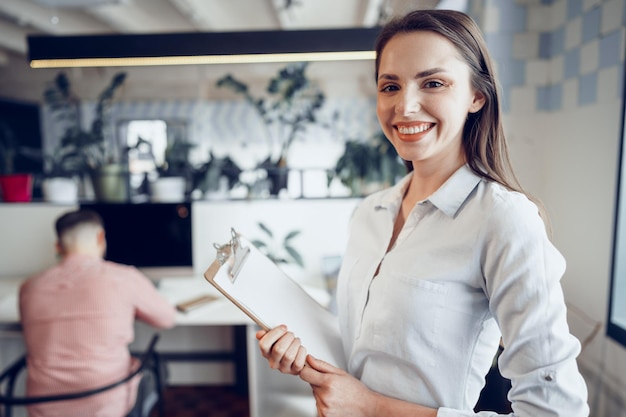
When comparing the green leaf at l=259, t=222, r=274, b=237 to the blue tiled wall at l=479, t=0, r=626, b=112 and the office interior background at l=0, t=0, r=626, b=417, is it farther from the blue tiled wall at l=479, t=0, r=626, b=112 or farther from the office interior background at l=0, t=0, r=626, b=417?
the blue tiled wall at l=479, t=0, r=626, b=112

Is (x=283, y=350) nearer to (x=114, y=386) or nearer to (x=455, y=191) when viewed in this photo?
(x=455, y=191)

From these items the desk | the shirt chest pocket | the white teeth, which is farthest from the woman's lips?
the desk

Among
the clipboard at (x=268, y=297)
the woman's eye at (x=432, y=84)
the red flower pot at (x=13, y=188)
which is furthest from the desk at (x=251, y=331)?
the woman's eye at (x=432, y=84)

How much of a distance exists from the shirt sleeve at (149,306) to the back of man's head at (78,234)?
0.72 ft

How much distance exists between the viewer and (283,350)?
78 cm

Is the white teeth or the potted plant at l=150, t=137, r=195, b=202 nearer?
the white teeth

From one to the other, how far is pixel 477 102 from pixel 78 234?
1.61 metres

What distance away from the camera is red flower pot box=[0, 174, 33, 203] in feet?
8.54

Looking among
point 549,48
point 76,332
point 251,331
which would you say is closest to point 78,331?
point 76,332

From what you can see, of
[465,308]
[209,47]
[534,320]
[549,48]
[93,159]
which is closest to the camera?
A: [534,320]

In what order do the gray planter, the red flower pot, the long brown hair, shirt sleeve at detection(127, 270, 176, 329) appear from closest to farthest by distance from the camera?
the long brown hair
shirt sleeve at detection(127, 270, 176, 329)
the gray planter
the red flower pot

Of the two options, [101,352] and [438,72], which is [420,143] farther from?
[101,352]

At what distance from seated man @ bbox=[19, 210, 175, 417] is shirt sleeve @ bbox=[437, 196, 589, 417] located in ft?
4.77

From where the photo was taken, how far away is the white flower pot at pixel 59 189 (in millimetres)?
2551
